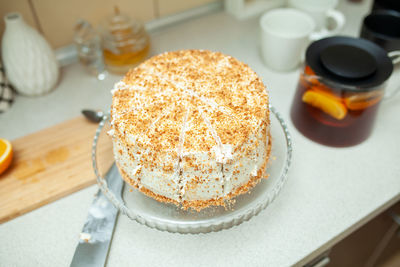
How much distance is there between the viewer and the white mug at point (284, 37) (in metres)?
1.04

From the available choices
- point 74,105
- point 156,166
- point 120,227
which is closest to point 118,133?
point 156,166

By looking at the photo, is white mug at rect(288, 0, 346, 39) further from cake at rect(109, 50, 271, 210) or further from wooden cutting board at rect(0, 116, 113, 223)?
wooden cutting board at rect(0, 116, 113, 223)

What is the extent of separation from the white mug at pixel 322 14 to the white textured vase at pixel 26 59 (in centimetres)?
84

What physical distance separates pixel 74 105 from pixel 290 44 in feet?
2.25

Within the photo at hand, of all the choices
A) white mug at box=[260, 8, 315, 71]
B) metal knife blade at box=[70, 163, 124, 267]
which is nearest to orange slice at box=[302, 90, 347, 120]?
white mug at box=[260, 8, 315, 71]

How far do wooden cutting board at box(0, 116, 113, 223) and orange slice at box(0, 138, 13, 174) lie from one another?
0.02 meters

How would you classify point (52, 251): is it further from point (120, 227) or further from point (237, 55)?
point (237, 55)

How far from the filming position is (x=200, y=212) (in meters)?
0.71

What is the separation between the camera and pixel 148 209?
715mm

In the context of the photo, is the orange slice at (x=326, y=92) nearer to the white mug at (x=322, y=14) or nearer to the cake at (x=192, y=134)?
the cake at (x=192, y=134)

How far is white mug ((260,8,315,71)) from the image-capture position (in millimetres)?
1044

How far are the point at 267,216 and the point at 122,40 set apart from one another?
2.26ft

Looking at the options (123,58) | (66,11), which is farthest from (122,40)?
(66,11)

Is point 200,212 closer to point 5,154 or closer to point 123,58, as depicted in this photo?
point 5,154
